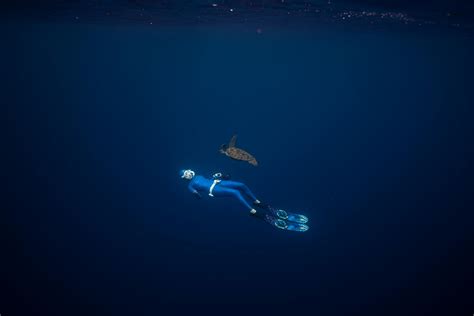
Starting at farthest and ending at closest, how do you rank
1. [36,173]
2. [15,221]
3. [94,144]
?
[94,144]
[36,173]
[15,221]

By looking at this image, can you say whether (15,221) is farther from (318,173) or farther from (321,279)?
(318,173)

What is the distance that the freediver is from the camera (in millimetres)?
9812

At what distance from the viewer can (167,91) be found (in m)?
99.5

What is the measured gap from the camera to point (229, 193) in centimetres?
990

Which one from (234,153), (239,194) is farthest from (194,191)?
(234,153)

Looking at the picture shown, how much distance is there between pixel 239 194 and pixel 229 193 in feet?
1.05

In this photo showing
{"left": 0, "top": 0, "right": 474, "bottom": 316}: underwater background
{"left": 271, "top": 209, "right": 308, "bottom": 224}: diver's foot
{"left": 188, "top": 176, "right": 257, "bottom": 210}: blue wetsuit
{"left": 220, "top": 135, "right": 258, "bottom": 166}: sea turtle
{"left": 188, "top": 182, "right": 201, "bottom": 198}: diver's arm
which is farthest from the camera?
{"left": 0, "top": 0, "right": 474, "bottom": 316}: underwater background

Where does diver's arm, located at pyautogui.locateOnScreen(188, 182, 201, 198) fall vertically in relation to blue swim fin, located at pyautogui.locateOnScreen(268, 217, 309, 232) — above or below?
above

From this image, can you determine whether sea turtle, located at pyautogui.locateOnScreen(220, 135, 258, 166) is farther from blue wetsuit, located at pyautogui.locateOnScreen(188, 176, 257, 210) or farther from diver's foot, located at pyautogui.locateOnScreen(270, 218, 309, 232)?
diver's foot, located at pyautogui.locateOnScreen(270, 218, 309, 232)

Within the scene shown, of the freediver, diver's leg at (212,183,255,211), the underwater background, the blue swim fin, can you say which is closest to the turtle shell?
the freediver

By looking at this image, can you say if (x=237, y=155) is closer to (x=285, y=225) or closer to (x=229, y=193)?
(x=229, y=193)

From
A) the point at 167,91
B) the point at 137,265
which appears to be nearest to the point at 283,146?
the point at 137,265

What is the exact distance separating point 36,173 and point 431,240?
1136 inches

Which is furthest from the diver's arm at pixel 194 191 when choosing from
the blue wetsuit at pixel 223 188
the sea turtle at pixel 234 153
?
the sea turtle at pixel 234 153
